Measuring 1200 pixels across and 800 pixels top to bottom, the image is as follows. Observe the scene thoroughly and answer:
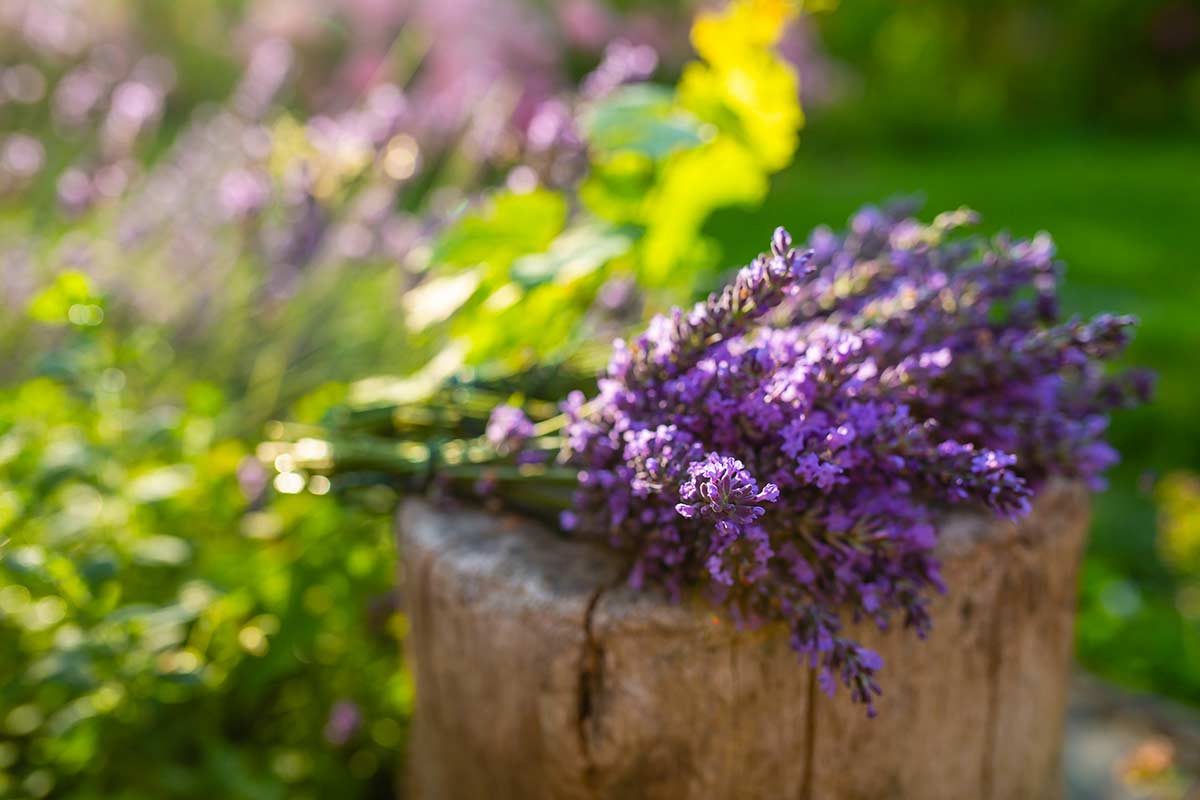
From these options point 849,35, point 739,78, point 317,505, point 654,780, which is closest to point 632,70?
point 739,78

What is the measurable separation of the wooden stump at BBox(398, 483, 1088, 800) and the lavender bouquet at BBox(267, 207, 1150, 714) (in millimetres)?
64

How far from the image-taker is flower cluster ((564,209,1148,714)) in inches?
45.3

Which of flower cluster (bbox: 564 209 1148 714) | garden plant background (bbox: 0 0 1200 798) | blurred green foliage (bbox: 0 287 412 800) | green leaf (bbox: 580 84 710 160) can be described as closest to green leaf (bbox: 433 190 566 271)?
garden plant background (bbox: 0 0 1200 798)

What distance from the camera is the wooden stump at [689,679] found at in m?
1.37

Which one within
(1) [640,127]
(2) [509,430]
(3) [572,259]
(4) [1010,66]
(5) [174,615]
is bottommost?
(5) [174,615]

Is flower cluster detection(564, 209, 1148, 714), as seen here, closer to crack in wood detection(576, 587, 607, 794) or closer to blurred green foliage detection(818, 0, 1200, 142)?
crack in wood detection(576, 587, 607, 794)

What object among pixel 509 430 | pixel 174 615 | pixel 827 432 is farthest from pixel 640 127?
pixel 174 615

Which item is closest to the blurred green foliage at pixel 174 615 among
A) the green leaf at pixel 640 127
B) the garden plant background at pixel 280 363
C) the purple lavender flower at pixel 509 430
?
the garden plant background at pixel 280 363

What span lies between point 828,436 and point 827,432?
4 centimetres

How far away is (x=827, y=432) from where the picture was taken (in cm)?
120

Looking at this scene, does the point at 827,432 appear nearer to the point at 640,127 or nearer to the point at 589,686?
the point at 589,686

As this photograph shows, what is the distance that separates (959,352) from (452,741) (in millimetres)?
859

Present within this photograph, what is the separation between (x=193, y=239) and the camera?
271 cm

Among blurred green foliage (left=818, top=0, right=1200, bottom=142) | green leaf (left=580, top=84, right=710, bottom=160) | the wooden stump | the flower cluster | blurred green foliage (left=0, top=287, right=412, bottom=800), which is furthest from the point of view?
blurred green foliage (left=818, top=0, right=1200, bottom=142)
